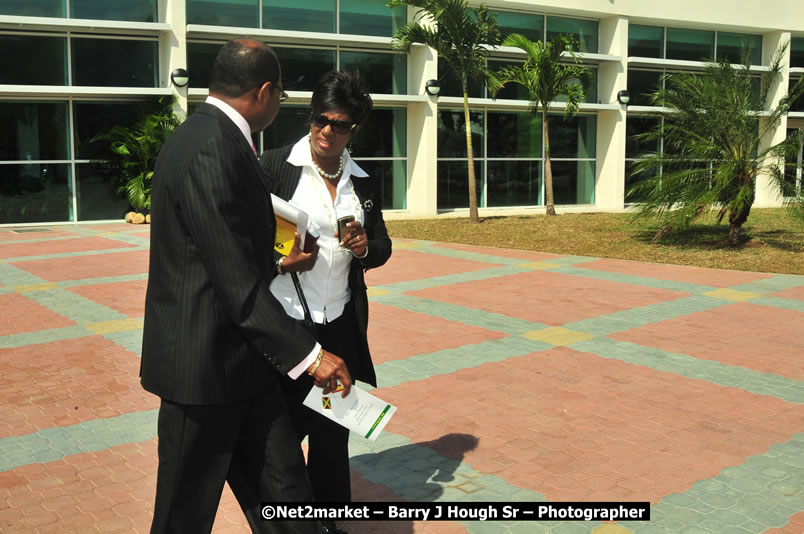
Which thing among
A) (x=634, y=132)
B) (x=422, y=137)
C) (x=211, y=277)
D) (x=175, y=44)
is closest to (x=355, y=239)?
(x=211, y=277)

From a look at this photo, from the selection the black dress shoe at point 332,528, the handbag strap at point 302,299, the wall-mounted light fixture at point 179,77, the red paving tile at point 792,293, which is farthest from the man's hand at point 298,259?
the wall-mounted light fixture at point 179,77

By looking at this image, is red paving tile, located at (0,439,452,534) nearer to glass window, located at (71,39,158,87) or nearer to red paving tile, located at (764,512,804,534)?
red paving tile, located at (764,512,804,534)

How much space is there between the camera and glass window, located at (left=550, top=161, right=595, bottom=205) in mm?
24328

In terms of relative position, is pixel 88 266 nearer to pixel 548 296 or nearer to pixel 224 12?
pixel 548 296

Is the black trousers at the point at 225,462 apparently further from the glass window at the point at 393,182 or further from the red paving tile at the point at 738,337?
the glass window at the point at 393,182

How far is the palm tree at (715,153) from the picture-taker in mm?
13271

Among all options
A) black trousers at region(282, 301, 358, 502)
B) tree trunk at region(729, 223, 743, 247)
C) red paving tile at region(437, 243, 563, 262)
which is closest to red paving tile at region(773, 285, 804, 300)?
red paving tile at region(437, 243, 563, 262)

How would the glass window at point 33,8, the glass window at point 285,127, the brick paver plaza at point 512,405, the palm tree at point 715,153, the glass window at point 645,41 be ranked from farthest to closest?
the glass window at point 645,41, the glass window at point 285,127, the glass window at point 33,8, the palm tree at point 715,153, the brick paver plaza at point 512,405

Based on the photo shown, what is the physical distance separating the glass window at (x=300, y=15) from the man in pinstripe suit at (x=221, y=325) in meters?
18.3

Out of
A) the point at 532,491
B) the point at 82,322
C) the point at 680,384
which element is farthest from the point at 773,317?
the point at 82,322

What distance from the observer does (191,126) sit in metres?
2.27

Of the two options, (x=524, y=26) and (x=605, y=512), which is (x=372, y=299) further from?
(x=524, y=26)

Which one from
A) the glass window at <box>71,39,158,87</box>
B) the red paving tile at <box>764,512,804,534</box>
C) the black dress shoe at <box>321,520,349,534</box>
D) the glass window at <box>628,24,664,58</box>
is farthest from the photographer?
the glass window at <box>628,24,664,58</box>

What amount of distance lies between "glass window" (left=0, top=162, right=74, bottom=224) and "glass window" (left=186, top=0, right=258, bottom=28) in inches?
183
